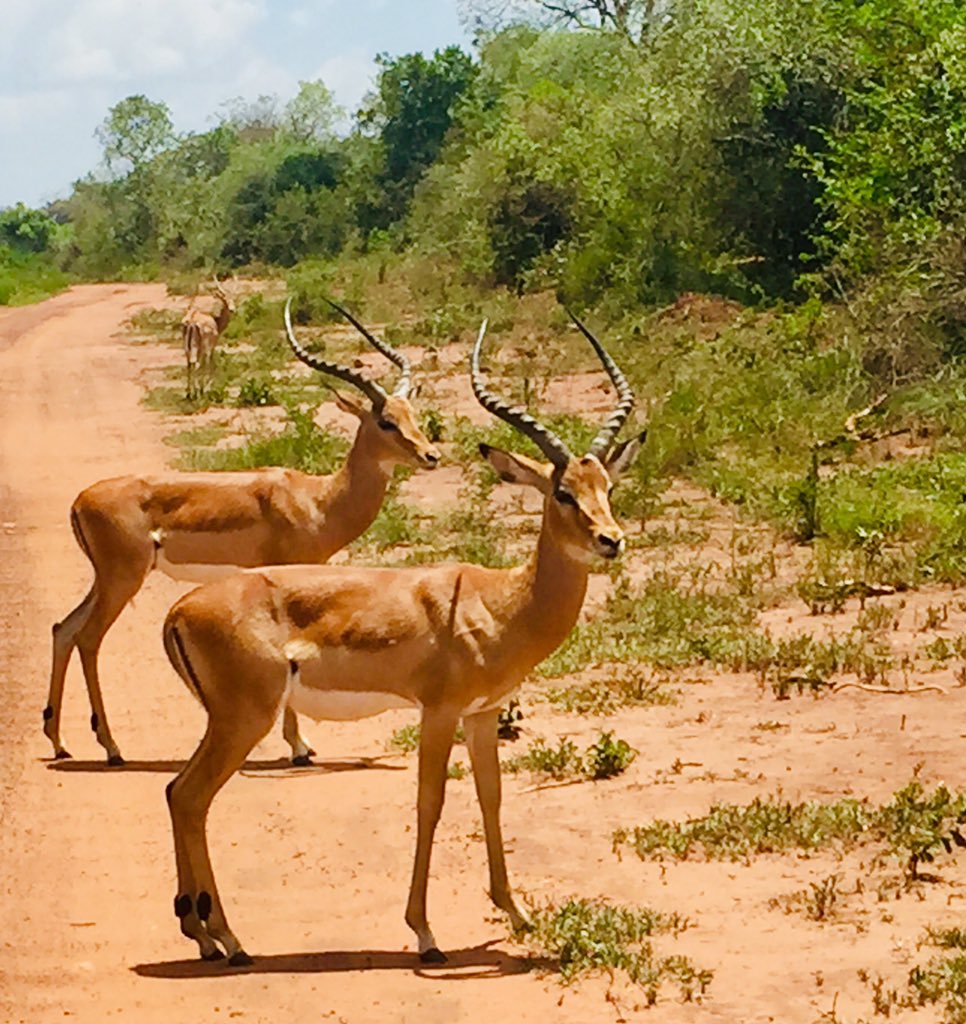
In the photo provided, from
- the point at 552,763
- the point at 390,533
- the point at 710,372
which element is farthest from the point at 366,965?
the point at 710,372

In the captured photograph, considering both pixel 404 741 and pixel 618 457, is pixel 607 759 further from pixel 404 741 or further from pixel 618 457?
pixel 618 457

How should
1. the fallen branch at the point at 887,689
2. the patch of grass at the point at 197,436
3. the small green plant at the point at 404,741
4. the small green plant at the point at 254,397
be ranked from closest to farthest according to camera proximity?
1. the small green plant at the point at 404,741
2. the fallen branch at the point at 887,689
3. the patch of grass at the point at 197,436
4. the small green plant at the point at 254,397

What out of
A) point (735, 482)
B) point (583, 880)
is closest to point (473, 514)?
point (735, 482)

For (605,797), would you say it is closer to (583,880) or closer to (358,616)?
(583,880)

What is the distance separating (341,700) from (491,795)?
0.62m

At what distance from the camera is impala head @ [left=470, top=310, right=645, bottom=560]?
22.1 ft

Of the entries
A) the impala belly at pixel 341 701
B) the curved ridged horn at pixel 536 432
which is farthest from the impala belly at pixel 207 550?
the impala belly at pixel 341 701

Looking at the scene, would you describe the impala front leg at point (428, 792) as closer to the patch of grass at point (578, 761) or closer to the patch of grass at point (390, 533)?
the patch of grass at point (578, 761)

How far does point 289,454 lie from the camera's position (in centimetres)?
1686

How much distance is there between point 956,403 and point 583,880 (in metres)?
9.99

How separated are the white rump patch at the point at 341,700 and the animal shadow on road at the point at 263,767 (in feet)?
7.50

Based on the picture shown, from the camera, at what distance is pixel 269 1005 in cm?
611

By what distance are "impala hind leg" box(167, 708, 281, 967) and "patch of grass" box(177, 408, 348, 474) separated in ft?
31.5

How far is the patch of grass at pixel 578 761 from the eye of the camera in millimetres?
8602
